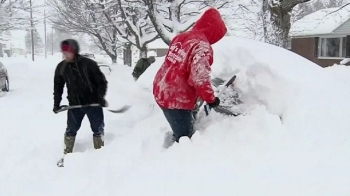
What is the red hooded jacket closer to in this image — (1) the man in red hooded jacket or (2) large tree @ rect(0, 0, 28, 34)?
(1) the man in red hooded jacket

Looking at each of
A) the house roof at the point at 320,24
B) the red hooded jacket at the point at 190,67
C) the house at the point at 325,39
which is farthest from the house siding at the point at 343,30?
the red hooded jacket at the point at 190,67

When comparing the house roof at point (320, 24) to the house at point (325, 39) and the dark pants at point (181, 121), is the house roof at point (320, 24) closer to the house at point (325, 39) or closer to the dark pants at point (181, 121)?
the house at point (325, 39)

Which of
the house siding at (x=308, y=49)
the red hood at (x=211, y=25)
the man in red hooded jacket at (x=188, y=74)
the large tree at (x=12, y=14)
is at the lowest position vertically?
the house siding at (x=308, y=49)

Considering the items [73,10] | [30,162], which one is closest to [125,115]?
[30,162]

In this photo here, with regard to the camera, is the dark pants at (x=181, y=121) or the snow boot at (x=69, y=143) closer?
the dark pants at (x=181, y=121)

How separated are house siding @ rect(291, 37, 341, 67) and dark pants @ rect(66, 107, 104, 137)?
72.1 feet

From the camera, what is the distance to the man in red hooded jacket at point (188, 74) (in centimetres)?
312

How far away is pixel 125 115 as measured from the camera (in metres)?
6.06

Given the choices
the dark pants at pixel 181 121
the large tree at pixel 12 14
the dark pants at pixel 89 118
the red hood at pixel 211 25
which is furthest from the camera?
the large tree at pixel 12 14

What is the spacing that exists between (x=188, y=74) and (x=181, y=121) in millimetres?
486

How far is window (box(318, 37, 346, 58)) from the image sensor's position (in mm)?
23241

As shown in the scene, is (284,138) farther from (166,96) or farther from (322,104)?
(166,96)

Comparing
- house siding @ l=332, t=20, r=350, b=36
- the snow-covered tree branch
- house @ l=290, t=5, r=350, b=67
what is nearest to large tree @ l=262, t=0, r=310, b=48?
the snow-covered tree branch

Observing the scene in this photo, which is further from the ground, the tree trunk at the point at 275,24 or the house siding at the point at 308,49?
the tree trunk at the point at 275,24
